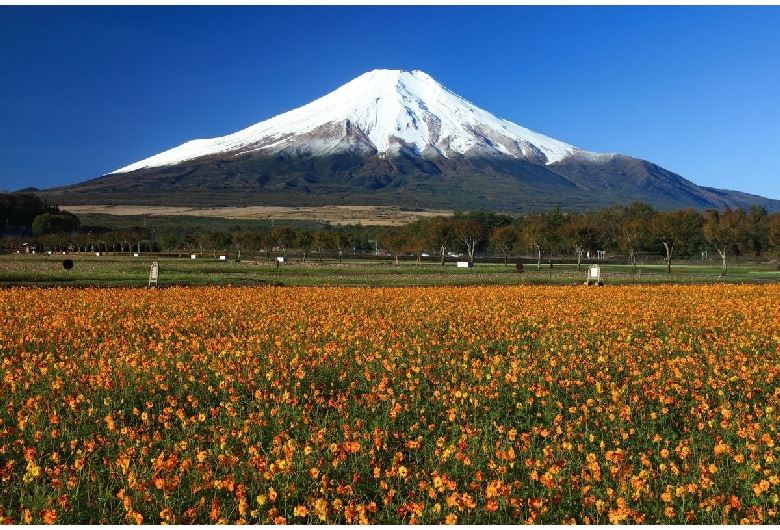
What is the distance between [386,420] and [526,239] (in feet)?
309

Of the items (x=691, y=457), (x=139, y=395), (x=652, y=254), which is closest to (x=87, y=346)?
(x=139, y=395)

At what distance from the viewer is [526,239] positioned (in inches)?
3989

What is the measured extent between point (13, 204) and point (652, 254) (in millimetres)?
173414

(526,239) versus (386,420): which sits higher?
(526,239)

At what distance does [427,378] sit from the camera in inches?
468

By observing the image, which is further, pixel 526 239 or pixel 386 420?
pixel 526 239

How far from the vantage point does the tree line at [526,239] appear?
90562mm

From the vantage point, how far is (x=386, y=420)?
32.0 feet

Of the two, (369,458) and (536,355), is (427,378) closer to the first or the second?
(536,355)

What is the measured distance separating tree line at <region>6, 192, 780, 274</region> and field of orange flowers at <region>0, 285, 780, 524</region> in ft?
208

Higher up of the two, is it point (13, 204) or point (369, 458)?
point (13, 204)

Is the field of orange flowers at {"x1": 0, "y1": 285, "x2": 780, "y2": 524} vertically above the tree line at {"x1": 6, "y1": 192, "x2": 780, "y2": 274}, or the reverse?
the tree line at {"x1": 6, "y1": 192, "x2": 780, "y2": 274}

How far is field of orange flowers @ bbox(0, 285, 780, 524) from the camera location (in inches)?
274

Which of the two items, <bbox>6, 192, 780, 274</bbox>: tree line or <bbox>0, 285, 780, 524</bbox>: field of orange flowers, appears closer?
<bbox>0, 285, 780, 524</bbox>: field of orange flowers
